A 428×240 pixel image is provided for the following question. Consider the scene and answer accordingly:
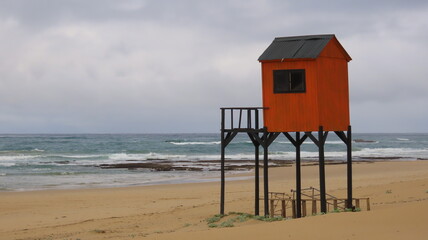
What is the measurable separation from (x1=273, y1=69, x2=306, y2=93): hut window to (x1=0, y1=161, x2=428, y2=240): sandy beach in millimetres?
4221

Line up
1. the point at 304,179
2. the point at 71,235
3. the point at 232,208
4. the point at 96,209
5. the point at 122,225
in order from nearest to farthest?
the point at 71,235 → the point at 122,225 → the point at 232,208 → the point at 96,209 → the point at 304,179

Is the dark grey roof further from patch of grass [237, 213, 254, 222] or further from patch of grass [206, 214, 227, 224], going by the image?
patch of grass [206, 214, 227, 224]

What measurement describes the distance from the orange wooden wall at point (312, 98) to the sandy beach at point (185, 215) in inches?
125

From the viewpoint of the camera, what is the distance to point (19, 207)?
86.2 feet

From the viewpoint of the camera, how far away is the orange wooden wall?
1930cm

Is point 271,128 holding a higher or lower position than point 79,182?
higher

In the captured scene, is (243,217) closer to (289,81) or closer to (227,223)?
(227,223)

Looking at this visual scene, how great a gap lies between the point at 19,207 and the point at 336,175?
2181cm

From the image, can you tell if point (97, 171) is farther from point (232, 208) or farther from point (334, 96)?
point (334, 96)

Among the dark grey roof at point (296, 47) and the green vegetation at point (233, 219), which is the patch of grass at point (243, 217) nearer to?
the green vegetation at point (233, 219)

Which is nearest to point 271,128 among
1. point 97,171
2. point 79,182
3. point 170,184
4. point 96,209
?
point 96,209

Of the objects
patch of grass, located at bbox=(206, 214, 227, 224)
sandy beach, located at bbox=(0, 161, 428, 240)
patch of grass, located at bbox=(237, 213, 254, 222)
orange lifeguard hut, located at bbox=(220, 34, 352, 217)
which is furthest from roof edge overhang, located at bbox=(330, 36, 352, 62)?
patch of grass, located at bbox=(206, 214, 227, 224)

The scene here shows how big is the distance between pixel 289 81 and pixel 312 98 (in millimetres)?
928

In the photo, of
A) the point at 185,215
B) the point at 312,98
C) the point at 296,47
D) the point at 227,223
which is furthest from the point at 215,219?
the point at 296,47
